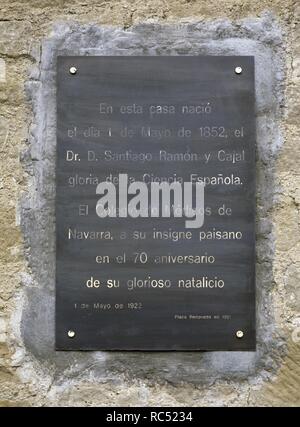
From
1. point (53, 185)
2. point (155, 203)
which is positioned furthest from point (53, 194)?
point (155, 203)

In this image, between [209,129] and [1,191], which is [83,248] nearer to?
[1,191]

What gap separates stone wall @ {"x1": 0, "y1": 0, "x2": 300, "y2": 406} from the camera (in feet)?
8.81

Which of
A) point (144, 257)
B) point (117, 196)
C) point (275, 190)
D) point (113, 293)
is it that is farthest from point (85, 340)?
point (275, 190)

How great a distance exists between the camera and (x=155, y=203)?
107 inches

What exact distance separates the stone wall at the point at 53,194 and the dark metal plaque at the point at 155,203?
0.17ft

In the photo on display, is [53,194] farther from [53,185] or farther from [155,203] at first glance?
[155,203]

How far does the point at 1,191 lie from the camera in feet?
9.03

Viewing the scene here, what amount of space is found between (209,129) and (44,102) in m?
0.63

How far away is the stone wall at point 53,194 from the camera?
2.69m

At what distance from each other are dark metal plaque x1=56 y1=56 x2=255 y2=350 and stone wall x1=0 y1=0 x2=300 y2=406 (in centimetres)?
5

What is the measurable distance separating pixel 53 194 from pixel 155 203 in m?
0.38
